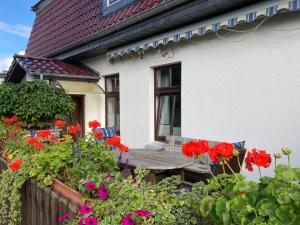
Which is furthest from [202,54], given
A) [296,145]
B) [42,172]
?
[42,172]

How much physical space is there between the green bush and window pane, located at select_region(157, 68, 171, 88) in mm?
2981

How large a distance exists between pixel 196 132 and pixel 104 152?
349 centimetres

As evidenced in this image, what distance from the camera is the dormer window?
312 inches

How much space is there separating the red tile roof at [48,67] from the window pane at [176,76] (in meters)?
3.62

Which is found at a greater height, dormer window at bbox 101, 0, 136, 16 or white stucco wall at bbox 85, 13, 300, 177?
dormer window at bbox 101, 0, 136, 16

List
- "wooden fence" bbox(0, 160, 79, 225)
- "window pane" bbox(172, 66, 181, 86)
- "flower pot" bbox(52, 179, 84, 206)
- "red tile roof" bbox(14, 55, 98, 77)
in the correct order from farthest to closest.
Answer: "red tile roof" bbox(14, 55, 98, 77) → "window pane" bbox(172, 66, 181, 86) → "wooden fence" bbox(0, 160, 79, 225) → "flower pot" bbox(52, 179, 84, 206)

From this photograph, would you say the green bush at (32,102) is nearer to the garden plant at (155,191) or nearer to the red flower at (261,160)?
the garden plant at (155,191)

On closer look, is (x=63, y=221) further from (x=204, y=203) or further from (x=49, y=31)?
(x=49, y=31)

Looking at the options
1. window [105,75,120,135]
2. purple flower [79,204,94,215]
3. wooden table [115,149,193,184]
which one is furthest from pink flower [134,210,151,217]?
window [105,75,120,135]

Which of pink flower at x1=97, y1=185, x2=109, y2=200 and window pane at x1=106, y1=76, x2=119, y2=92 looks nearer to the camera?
pink flower at x1=97, y1=185, x2=109, y2=200

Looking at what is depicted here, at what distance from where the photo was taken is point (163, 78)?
23.4ft

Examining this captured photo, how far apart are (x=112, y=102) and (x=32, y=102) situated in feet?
8.70

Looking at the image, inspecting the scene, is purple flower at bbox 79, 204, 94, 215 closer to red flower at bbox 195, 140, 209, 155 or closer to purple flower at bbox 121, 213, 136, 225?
purple flower at bbox 121, 213, 136, 225

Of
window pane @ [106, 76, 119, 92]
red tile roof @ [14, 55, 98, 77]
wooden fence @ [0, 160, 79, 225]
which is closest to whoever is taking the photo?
wooden fence @ [0, 160, 79, 225]
